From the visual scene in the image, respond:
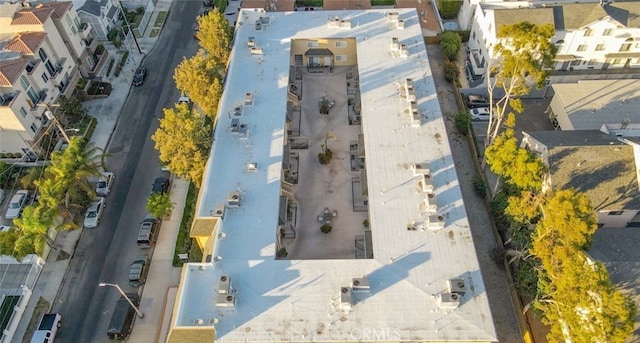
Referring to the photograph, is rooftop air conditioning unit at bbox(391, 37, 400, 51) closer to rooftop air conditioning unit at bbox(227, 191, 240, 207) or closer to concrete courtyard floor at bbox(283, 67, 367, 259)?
concrete courtyard floor at bbox(283, 67, 367, 259)

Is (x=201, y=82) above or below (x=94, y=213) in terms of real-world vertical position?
above

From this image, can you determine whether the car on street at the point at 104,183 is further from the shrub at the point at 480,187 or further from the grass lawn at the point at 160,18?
the shrub at the point at 480,187

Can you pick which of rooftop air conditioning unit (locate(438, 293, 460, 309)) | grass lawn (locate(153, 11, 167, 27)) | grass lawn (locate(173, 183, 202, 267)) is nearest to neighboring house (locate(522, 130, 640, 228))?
rooftop air conditioning unit (locate(438, 293, 460, 309))

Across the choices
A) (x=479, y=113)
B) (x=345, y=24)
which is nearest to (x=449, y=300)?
(x=479, y=113)

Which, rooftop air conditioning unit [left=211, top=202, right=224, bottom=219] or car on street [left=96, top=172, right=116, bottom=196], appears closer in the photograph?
rooftop air conditioning unit [left=211, top=202, right=224, bottom=219]

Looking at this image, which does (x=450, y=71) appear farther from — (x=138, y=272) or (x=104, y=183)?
(x=104, y=183)

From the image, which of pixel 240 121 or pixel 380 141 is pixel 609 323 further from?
pixel 240 121

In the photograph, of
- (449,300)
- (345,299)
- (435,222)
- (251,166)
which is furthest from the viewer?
(251,166)
